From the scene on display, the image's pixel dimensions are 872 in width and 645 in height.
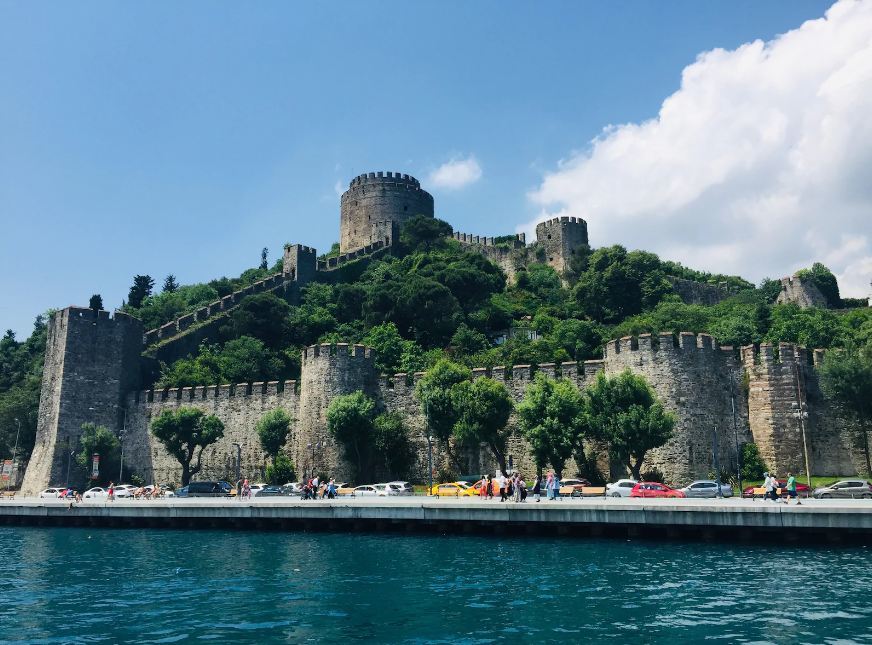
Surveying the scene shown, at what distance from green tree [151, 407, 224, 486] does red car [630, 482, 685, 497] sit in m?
29.9

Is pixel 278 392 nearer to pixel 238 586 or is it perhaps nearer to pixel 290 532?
pixel 290 532

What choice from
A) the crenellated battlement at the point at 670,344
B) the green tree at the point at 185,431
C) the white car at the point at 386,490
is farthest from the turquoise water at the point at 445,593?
the green tree at the point at 185,431

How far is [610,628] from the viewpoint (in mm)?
16484

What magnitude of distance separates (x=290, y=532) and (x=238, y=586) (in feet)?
46.3

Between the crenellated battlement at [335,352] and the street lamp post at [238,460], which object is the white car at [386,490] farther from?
the street lamp post at [238,460]

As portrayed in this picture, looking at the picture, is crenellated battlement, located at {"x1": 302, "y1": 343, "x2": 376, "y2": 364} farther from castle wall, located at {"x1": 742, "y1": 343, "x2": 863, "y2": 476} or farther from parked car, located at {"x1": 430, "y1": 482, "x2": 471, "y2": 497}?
castle wall, located at {"x1": 742, "y1": 343, "x2": 863, "y2": 476}

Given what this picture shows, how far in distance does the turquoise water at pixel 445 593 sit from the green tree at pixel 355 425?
46.1 feet

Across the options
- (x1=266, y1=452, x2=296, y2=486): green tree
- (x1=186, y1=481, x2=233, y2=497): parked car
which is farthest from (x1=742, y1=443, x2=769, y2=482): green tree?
(x1=186, y1=481, x2=233, y2=497): parked car

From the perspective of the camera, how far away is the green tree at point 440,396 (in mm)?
44250

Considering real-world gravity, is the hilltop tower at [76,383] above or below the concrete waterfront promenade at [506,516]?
above

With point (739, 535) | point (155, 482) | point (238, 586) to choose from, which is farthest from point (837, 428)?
point (155, 482)

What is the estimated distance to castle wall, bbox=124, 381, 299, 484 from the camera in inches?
2024

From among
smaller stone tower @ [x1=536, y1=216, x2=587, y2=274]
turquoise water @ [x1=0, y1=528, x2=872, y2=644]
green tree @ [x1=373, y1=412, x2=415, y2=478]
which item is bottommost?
turquoise water @ [x1=0, y1=528, x2=872, y2=644]

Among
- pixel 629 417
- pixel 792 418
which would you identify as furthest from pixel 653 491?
pixel 792 418
